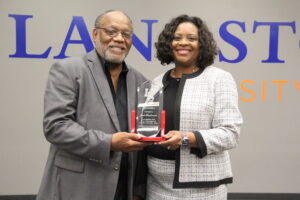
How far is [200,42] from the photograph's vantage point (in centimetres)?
157

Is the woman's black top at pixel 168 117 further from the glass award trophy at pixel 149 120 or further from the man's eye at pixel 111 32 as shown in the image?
the man's eye at pixel 111 32

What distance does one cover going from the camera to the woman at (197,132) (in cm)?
141

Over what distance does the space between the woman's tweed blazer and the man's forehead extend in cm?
47

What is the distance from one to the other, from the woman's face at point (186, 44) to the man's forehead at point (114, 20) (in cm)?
30

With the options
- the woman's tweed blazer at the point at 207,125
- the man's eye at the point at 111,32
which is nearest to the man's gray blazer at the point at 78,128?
the man's eye at the point at 111,32

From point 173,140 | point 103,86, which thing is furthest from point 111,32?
point 173,140

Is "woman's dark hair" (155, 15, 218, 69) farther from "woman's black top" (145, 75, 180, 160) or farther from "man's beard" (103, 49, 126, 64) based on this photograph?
"man's beard" (103, 49, 126, 64)

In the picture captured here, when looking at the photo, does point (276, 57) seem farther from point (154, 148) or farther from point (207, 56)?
point (154, 148)

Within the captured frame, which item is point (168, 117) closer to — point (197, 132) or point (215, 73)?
point (197, 132)

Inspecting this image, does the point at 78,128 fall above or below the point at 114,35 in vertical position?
below

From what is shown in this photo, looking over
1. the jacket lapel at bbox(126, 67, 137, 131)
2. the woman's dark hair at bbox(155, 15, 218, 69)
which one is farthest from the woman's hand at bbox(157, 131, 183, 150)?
the woman's dark hair at bbox(155, 15, 218, 69)

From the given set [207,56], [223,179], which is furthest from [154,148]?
[207,56]

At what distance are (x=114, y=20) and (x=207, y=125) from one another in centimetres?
71

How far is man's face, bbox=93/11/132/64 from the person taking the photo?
1.48m
